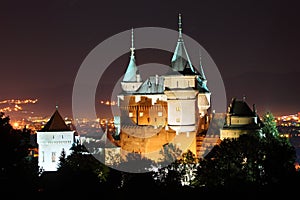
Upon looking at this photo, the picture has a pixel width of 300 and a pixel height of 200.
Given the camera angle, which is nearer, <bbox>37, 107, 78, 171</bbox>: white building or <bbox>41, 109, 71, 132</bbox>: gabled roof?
<bbox>37, 107, 78, 171</bbox>: white building

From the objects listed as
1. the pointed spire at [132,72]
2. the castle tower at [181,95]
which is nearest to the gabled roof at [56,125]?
the pointed spire at [132,72]

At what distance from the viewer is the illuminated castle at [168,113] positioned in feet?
238

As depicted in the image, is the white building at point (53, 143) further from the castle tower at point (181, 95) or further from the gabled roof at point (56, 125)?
the castle tower at point (181, 95)

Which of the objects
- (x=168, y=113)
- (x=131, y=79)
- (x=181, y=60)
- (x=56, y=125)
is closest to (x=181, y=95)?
(x=168, y=113)

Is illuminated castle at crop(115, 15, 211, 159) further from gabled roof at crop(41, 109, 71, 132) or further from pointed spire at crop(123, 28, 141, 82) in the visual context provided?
gabled roof at crop(41, 109, 71, 132)

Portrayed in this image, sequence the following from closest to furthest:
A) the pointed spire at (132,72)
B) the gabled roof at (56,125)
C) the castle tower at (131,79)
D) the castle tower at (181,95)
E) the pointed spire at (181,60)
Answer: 1. the castle tower at (181,95)
2. the pointed spire at (181,60)
3. the gabled roof at (56,125)
4. the castle tower at (131,79)
5. the pointed spire at (132,72)

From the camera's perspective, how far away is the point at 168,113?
74.2m

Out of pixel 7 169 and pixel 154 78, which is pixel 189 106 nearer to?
pixel 154 78

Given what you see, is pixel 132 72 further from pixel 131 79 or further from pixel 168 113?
pixel 168 113

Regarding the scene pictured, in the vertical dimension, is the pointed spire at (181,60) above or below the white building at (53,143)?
above

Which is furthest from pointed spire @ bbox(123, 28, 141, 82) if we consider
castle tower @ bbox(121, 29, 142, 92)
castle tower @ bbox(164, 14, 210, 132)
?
castle tower @ bbox(164, 14, 210, 132)

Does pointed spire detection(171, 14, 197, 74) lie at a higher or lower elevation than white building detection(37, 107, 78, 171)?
higher

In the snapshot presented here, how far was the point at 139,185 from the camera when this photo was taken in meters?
44.3

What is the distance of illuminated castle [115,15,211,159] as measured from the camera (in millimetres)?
72438
